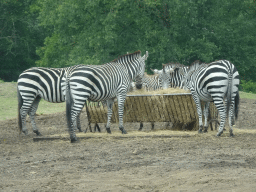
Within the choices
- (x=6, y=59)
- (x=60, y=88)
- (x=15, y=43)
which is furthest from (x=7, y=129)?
(x=6, y=59)

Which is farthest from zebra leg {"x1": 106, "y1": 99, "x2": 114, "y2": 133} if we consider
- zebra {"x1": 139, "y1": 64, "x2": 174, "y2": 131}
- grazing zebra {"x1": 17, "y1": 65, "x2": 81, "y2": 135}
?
zebra {"x1": 139, "y1": 64, "x2": 174, "y2": 131}

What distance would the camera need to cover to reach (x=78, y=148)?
9609 millimetres

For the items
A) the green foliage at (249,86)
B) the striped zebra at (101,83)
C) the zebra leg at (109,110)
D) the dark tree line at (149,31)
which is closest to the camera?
the striped zebra at (101,83)

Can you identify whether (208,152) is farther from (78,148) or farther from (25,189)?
(25,189)

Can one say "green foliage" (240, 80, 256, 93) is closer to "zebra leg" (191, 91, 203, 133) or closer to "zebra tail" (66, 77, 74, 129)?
"zebra leg" (191, 91, 203, 133)

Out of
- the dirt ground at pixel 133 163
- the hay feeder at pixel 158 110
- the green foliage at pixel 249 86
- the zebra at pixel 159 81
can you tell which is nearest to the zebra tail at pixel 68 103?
the dirt ground at pixel 133 163

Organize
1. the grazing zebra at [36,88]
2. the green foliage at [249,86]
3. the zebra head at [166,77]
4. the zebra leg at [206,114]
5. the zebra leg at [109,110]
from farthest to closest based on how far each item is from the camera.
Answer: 1. the green foliage at [249,86]
2. the zebra head at [166,77]
3. the grazing zebra at [36,88]
4. the zebra leg at [109,110]
5. the zebra leg at [206,114]

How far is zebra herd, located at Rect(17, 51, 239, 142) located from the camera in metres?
10.8

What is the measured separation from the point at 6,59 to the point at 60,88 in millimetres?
29570

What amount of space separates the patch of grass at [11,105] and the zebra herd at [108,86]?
6646mm

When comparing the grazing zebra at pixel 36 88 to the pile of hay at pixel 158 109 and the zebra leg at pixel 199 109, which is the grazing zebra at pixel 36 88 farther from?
the zebra leg at pixel 199 109

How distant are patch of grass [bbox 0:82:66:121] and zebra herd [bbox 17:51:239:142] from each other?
262 inches

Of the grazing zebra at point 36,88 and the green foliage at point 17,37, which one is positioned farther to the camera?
the green foliage at point 17,37

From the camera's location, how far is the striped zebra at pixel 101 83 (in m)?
10.7
